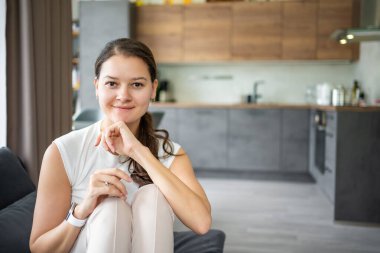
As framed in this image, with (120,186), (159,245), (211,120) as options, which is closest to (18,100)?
(120,186)

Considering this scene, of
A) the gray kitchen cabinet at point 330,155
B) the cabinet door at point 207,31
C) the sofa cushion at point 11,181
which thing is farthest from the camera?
the cabinet door at point 207,31

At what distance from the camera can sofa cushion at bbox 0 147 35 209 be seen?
1377mm

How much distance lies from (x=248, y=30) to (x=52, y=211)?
158 inches

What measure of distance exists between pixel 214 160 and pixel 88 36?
7.43 ft

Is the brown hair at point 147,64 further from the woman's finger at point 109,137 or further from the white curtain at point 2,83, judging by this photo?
the white curtain at point 2,83

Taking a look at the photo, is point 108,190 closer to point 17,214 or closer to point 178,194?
point 178,194

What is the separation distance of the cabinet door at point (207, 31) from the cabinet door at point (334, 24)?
3.72 ft

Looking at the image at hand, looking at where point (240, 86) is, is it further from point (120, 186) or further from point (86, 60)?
point (120, 186)

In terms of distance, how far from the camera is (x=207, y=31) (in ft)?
15.6

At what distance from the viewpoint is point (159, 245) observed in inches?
42.9

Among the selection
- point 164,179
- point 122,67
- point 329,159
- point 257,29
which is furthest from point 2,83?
point 257,29

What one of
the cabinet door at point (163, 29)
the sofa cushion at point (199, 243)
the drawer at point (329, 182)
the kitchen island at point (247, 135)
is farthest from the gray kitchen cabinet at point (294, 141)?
the sofa cushion at point (199, 243)

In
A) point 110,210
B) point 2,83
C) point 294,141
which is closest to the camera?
point 110,210

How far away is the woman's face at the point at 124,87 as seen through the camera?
4.07 ft
